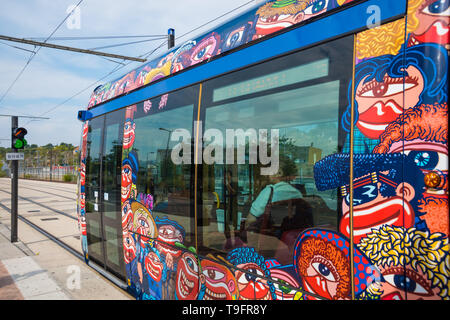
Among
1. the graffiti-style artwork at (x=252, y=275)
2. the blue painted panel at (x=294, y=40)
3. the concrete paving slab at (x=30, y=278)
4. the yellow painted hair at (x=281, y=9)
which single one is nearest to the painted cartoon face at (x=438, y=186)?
the blue painted panel at (x=294, y=40)

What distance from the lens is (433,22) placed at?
5.09ft

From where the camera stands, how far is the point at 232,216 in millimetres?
2648

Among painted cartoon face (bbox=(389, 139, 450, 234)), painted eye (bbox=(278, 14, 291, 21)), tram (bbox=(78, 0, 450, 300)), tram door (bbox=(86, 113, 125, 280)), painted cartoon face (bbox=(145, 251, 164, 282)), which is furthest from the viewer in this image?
tram door (bbox=(86, 113, 125, 280))

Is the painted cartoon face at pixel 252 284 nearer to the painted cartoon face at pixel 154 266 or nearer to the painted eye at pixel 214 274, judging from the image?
the painted eye at pixel 214 274

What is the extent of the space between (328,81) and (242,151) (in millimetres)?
875

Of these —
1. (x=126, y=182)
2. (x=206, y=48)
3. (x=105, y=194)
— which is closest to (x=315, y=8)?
(x=206, y=48)

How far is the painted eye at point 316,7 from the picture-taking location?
211cm

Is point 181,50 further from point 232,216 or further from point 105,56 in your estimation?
point 105,56

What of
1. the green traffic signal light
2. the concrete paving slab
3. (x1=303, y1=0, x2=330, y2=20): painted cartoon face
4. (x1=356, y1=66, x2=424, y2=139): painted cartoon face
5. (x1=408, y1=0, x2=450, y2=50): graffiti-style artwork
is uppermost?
(x1=303, y1=0, x2=330, y2=20): painted cartoon face

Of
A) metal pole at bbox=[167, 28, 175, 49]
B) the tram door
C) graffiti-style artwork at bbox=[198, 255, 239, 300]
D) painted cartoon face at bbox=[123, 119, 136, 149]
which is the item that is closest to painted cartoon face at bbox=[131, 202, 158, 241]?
the tram door

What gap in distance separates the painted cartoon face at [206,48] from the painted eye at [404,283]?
232cm

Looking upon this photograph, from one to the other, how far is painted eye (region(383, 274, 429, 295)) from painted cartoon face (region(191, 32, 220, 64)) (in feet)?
7.62

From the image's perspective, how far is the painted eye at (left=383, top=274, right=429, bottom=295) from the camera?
154 centimetres

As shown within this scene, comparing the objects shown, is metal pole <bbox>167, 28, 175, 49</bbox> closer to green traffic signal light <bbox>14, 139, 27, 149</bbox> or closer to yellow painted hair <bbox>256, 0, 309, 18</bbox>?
green traffic signal light <bbox>14, 139, 27, 149</bbox>
